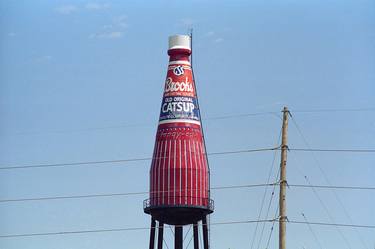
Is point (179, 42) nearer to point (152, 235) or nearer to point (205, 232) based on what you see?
point (205, 232)

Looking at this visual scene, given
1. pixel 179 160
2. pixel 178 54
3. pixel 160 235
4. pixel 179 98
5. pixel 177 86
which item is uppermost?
pixel 178 54

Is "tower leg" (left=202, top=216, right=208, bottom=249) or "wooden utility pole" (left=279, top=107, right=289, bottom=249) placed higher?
"tower leg" (left=202, top=216, right=208, bottom=249)

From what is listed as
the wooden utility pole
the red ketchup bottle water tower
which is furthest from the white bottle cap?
the wooden utility pole

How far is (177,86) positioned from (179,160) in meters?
4.60

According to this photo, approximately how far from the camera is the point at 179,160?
7325 cm

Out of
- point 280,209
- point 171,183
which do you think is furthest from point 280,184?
point 171,183

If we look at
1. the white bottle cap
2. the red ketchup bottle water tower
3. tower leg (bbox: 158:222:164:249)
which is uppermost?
the white bottle cap

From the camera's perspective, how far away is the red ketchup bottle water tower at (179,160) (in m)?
72.6

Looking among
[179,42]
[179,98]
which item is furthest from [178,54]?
[179,98]

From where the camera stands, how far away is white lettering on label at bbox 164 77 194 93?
73812 mm

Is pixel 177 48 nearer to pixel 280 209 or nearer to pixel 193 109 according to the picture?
pixel 193 109

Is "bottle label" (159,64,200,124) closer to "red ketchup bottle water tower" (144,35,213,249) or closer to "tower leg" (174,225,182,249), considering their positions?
"red ketchup bottle water tower" (144,35,213,249)

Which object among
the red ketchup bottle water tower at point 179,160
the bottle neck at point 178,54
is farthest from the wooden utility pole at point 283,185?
the bottle neck at point 178,54

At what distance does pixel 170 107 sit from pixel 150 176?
4.46m
